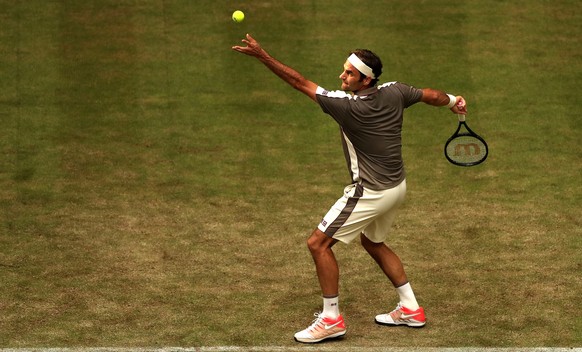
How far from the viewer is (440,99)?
975 centimetres

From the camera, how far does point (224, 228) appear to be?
12.0 metres

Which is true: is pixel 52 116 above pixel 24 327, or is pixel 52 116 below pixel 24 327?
above

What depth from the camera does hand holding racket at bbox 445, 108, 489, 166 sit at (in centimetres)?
1017

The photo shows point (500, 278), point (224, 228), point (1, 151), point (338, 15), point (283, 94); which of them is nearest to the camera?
point (500, 278)

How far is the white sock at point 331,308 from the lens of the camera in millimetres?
9375

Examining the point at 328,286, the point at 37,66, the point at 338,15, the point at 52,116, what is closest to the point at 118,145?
the point at 52,116

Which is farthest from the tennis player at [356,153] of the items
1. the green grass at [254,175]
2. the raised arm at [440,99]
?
the green grass at [254,175]

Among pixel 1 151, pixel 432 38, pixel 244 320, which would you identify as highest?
pixel 432 38

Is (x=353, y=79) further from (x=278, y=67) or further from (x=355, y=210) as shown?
(x=355, y=210)

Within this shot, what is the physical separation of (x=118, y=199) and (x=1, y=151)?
6.18 ft

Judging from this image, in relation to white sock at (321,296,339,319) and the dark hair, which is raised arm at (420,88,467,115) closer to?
the dark hair

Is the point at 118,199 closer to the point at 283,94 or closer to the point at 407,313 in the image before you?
the point at 283,94

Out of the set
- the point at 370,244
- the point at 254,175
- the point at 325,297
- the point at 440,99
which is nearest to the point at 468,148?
the point at 440,99

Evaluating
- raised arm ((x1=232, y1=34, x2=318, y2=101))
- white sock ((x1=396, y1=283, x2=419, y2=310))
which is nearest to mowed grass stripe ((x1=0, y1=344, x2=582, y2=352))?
white sock ((x1=396, y1=283, x2=419, y2=310))
